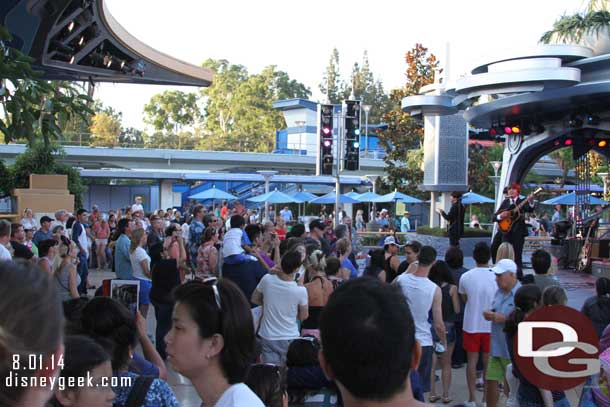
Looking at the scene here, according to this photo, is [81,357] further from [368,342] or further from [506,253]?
[506,253]

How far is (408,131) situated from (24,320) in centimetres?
3386

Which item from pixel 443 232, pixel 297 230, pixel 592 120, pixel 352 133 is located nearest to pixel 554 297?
pixel 297 230

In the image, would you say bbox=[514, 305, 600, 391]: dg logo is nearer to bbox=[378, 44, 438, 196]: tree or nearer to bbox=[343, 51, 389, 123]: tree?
bbox=[378, 44, 438, 196]: tree

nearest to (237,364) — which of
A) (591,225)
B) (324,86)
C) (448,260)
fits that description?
(448,260)

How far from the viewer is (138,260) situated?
9227 millimetres

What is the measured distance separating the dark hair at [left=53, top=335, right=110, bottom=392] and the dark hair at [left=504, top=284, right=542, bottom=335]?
11.6 ft

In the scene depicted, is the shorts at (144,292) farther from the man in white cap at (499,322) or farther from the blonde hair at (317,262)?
the man in white cap at (499,322)

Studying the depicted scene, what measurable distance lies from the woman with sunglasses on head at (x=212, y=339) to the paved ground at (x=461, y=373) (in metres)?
4.45

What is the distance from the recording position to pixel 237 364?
10.1 ft

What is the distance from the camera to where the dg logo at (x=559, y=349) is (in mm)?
4508

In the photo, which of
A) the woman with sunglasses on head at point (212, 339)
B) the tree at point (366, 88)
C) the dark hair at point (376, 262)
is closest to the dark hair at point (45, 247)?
the dark hair at point (376, 262)

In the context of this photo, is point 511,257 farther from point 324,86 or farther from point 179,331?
point 324,86

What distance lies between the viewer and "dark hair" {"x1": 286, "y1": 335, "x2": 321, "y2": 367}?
519 cm

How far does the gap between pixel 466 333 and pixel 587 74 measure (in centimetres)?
1189
